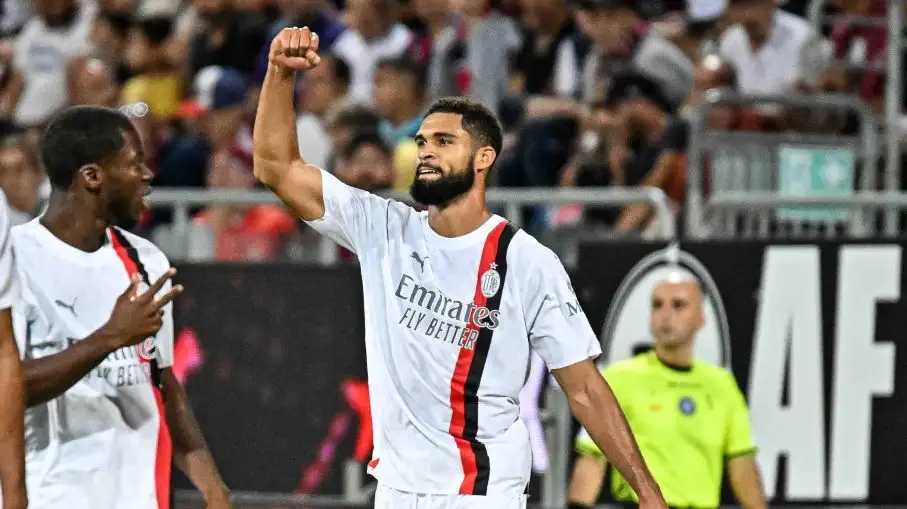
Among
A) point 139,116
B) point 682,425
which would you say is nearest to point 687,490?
point 682,425

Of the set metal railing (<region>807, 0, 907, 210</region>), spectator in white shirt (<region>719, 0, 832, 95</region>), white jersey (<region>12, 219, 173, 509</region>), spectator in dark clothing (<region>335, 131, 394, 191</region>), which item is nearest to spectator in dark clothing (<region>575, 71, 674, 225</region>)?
spectator in white shirt (<region>719, 0, 832, 95</region>)

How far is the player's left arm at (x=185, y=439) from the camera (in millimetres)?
6125

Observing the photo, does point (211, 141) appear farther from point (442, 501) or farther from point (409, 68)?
point (442, 501)

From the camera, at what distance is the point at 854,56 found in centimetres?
1206

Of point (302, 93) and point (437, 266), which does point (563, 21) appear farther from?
point (437, 266)

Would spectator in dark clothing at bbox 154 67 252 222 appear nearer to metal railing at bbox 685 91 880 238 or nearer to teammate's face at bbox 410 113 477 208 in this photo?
metal railing at bbox 685 91 880 238

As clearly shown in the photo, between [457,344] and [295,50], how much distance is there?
3.81ft

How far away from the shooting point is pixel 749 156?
10.4 m

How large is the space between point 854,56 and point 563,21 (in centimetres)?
206

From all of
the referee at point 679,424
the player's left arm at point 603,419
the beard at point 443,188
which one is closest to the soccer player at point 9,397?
the beard at point 443,188

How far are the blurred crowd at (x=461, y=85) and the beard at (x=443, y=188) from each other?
14.2 feet

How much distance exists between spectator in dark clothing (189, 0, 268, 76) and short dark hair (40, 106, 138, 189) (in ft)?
25.1

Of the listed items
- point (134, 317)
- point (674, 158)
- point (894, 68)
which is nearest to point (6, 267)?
point (134, 317)

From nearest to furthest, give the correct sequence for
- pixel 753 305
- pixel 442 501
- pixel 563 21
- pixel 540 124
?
1. pixel 442 501
2. pixel 753 305
3. pixel 540 124
4. pixel 563 21
